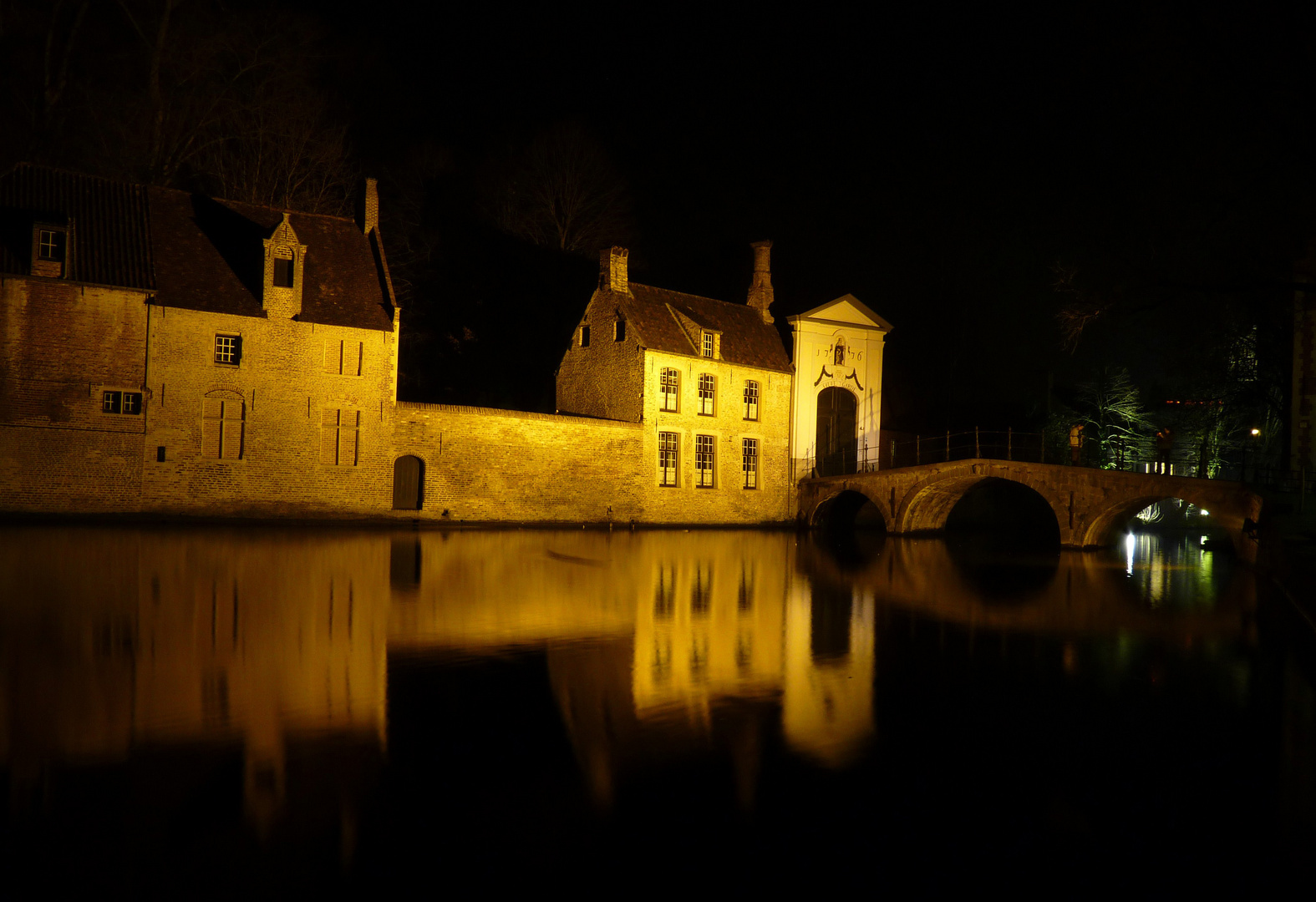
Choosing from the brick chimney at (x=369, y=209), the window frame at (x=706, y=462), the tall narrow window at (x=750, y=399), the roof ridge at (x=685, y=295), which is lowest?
the window frame at (x=706, y=462)

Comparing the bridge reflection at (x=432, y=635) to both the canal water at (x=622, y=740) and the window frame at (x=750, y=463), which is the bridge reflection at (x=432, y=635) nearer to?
the canal water at (x=622, y=740)

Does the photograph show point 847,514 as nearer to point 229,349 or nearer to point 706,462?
point 706,462

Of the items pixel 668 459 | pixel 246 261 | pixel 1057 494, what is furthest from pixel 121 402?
pixel 1057 494

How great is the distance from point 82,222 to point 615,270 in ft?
41.4

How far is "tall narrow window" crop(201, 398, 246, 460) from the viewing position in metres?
21.4

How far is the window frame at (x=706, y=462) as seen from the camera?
2848 centimetres

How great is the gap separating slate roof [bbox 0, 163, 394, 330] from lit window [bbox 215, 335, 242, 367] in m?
0.61

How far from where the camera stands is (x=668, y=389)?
27703mm

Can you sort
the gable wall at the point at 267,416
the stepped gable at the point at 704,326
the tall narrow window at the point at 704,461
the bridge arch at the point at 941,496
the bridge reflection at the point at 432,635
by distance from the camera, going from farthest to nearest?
the tall narrow window at the point at 704,461
the stepped gable at the point at 704,326
the bridge arch at the point at 941,496
the gable wall at the point at 267,416
the bridge reflection at the point at 432,635

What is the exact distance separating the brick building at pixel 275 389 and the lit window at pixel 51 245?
0.12 ft

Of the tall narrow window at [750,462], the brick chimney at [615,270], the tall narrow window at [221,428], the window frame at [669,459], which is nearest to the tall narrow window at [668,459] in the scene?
the window frame at [669,459]

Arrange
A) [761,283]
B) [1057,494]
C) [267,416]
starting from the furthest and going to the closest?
[761,283] → [1057,494] → [267,416]

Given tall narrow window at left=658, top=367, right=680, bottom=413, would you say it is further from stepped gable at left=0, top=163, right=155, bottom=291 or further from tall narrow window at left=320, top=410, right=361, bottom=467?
stepped gable at left=0, top=163, right=155, bottom=291

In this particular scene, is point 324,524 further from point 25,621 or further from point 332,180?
point 25,621
